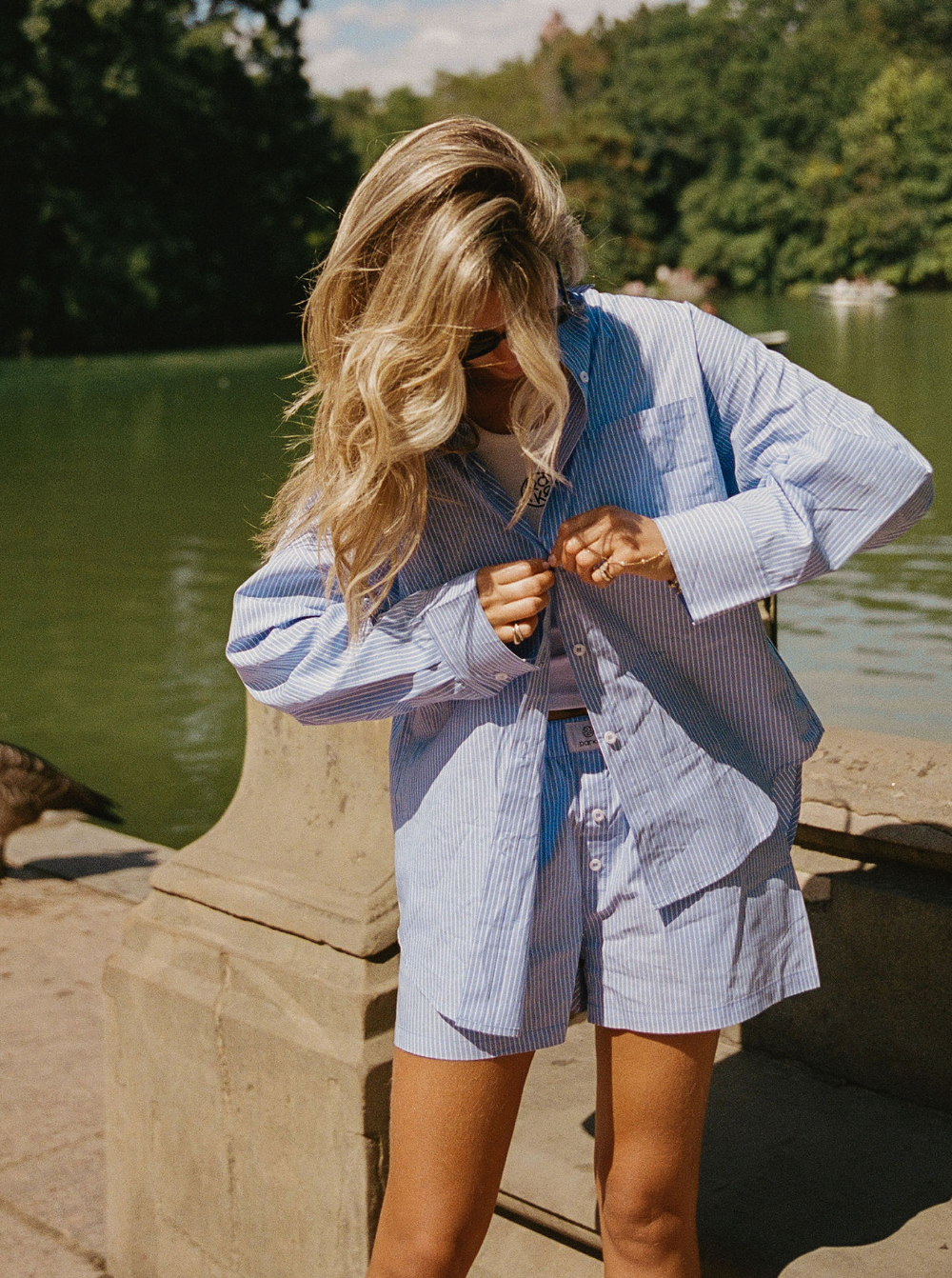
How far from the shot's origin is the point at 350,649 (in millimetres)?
1818

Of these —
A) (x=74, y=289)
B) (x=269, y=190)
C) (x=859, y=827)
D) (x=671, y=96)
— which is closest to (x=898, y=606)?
(x=859, y=827)

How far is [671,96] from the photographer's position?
9219cm

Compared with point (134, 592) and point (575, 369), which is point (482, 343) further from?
point (134, 592)

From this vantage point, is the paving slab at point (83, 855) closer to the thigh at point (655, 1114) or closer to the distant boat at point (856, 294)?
the thigh at point (655, 1114)

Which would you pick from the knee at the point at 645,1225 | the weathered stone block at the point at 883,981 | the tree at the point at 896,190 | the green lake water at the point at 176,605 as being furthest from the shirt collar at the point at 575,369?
the tree at the point at 896,190

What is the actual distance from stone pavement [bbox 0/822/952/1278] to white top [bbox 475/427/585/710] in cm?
101

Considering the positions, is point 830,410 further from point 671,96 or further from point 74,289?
point 671,96

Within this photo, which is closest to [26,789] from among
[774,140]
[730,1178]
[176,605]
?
[730,1178]

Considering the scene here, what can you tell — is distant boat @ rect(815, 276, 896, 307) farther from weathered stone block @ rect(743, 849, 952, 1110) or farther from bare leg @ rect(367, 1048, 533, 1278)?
bare leg @ rect(367, 1048, 533, 1278)

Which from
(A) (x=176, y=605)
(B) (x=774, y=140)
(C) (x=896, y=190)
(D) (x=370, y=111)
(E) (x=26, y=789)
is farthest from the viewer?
(D) (x=370, y=111)

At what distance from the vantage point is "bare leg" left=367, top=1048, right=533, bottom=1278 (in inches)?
69.9

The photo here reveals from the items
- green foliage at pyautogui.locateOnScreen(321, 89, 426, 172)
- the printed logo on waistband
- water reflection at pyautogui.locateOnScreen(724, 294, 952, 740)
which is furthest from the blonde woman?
green foliage at pyautogui.locateOnScreen(321, 89, 426, 172)

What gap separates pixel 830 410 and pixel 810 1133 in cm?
143

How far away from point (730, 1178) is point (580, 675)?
44.9 inches
